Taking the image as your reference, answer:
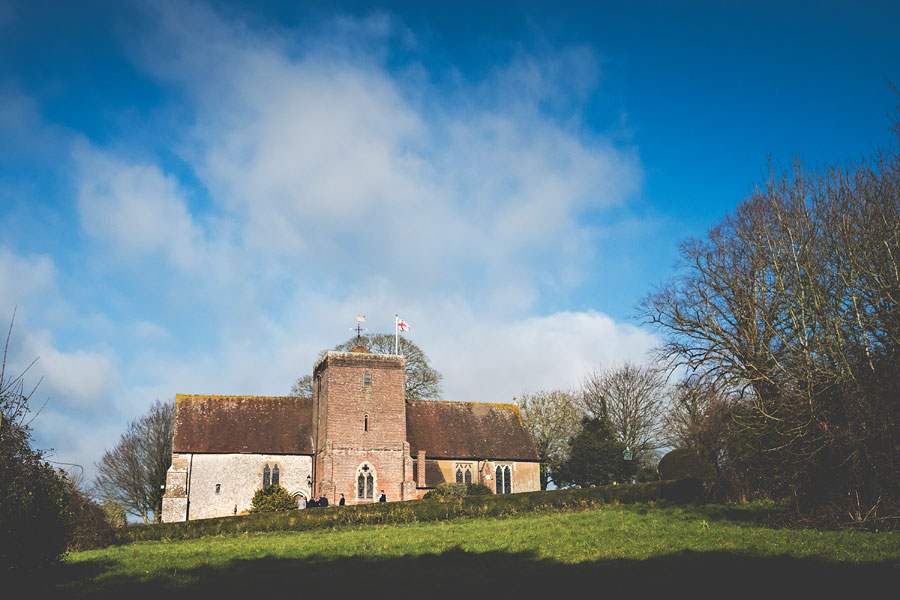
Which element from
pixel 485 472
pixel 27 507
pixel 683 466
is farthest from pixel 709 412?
pixel 27 507

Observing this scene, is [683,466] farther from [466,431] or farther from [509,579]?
[509,579]

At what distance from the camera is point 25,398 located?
45.3 ft

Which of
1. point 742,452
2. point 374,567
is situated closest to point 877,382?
point 742,452

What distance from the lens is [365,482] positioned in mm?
39344

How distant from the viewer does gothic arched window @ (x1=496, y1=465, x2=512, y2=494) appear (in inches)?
1740

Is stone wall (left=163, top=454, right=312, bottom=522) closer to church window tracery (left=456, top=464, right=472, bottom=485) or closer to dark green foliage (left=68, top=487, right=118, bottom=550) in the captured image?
church window tracery (left=456, top=464, right=472, bottom=485)

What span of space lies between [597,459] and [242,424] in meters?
21.8

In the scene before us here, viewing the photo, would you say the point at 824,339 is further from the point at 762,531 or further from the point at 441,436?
the point at 441,436

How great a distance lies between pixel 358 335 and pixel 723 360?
2762cm

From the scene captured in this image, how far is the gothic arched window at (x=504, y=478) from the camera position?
44184mm

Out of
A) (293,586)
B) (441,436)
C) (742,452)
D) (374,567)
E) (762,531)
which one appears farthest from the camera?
→ (441,436)

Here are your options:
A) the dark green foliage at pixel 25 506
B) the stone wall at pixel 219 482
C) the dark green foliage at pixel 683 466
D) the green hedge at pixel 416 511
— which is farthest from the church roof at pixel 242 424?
the dark green foliage at pixel 25 506

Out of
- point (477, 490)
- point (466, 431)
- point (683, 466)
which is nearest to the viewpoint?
point (683, 466)

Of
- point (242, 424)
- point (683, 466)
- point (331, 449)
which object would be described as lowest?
point (683, 466)
